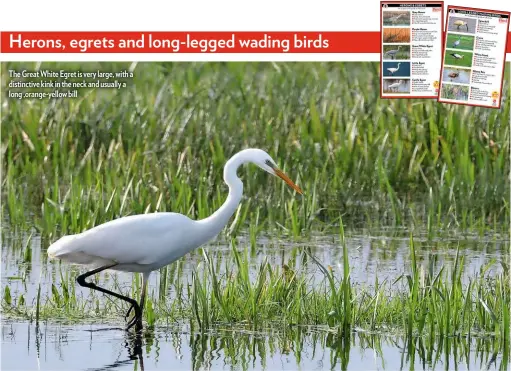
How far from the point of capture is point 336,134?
930 cm

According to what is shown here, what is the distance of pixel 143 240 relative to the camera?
6.32 m

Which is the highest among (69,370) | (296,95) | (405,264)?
(296,95)

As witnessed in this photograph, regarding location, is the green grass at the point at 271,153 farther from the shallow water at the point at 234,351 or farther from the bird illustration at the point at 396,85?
the shallow water at the point at 234,351

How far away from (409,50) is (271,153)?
2575 millimetres

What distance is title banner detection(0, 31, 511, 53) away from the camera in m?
6.60

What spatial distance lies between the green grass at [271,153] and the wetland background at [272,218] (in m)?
0.02

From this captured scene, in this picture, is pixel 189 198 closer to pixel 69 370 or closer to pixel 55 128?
pixel 55 128

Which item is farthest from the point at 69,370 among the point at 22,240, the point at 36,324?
the point at 22,240

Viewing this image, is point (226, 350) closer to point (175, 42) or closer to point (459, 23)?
point (175, 42)

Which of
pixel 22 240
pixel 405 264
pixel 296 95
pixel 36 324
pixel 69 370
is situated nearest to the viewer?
pixel 69 370

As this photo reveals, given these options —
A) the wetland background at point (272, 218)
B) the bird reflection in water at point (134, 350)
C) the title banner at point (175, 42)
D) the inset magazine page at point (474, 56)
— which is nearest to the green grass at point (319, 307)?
the wetland background at point (272, 218)

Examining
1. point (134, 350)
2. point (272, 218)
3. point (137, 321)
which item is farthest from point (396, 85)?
point (134, 350)

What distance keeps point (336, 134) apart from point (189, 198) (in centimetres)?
175

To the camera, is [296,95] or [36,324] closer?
[36,324]
